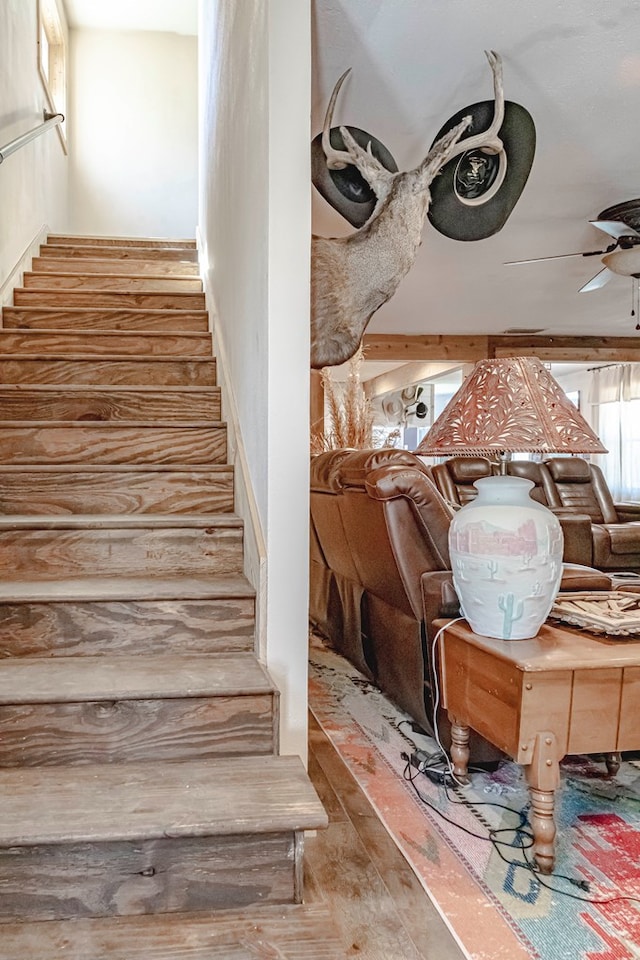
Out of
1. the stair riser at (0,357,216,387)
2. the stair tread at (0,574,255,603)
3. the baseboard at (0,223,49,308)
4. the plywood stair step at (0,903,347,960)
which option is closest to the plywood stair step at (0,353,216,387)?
the stair riser at (0,357,216,387)

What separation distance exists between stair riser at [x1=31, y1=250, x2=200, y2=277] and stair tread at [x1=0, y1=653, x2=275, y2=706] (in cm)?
314

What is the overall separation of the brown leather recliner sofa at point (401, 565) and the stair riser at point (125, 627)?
0.67m

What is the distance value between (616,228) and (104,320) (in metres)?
2.72

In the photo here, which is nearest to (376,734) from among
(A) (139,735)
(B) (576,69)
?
(A) (139,735)

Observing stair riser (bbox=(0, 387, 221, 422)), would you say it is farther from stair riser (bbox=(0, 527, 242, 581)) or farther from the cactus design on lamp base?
the cactus design on lamp base

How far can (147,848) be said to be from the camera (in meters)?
1.43

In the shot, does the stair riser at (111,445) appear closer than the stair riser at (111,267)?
Yes

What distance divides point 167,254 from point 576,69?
10.3 ft

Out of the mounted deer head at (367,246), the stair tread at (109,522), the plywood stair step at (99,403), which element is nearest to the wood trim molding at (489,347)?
the mounted deer head at (367,246)

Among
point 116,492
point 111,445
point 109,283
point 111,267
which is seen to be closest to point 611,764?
point 116,492

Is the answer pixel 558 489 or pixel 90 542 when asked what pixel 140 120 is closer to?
pixel 558 489

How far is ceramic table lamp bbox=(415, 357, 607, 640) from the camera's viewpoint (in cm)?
195

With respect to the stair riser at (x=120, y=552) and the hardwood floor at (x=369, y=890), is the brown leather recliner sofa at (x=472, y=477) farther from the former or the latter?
the hardwood floor at (x=369, y=890)

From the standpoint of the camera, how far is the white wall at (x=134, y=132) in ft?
21.3
